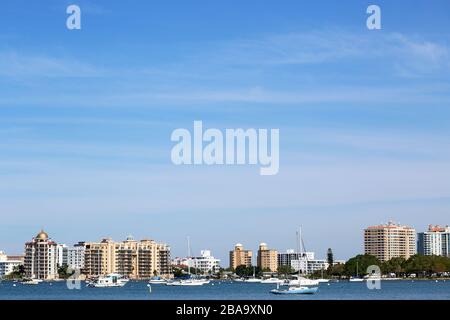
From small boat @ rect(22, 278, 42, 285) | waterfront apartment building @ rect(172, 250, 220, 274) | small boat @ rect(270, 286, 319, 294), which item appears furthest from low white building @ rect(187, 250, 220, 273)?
small boat @ rect(270, 286, 319, 294)

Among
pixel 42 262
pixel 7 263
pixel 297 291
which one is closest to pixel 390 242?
pixel 297 291

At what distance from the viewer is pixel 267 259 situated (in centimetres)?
6581

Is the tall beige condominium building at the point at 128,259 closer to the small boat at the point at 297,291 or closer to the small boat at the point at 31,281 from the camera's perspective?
the small boat at the point at 31,281

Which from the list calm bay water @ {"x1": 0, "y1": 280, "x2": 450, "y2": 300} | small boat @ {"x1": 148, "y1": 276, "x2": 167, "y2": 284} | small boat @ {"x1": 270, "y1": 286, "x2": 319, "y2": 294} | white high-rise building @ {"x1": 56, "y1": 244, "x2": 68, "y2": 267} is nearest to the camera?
calm bay water @ {"x1": 0, "y1": 280, "x2": 450, "y2": 300}

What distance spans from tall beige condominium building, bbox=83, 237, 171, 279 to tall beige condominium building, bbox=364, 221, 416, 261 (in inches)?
525

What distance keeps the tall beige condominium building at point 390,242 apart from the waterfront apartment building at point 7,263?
99.6 ft

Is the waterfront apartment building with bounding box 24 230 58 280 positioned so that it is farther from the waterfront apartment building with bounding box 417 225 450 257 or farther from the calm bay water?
the waterfront apartment building with bounding box 417 225 450 257

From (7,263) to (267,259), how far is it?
908 inches

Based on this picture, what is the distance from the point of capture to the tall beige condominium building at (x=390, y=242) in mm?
44625

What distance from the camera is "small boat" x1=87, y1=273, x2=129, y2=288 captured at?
4622cm
